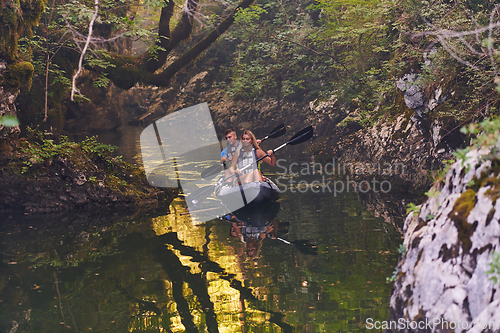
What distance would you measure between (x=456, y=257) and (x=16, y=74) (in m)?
8.92

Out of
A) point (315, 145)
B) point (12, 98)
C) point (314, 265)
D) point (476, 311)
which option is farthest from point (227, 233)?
point (315, 145)

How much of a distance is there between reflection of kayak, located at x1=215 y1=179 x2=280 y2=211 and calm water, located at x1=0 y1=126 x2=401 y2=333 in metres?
0.61

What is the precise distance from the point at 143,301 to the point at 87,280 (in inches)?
44.0

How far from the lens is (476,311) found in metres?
2.23

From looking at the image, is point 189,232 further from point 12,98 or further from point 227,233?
point 12,98

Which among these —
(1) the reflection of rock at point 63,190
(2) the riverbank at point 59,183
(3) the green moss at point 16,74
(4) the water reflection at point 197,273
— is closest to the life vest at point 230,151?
(2) the riverbank at point 59,183

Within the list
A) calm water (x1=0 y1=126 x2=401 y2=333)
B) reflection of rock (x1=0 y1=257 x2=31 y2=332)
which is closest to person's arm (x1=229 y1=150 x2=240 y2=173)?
calm water (x1=0 y1=126 x2=401 y2=333)

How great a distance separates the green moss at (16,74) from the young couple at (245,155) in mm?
4564

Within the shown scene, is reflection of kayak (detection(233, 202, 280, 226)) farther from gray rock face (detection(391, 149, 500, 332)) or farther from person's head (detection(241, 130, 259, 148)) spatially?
gray rock face (detection(391, 149, 500, 332))

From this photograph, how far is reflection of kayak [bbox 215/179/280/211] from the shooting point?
8.22 meters

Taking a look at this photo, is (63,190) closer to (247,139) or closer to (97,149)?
(97,149)

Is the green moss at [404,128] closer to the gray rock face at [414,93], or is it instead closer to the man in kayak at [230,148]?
the gray rock face at [414,93]

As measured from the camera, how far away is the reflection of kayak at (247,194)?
324 inches

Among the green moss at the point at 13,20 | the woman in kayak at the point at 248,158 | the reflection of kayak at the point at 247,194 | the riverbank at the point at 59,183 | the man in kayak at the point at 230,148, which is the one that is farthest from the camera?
the man in kayak at the point at 230,148
